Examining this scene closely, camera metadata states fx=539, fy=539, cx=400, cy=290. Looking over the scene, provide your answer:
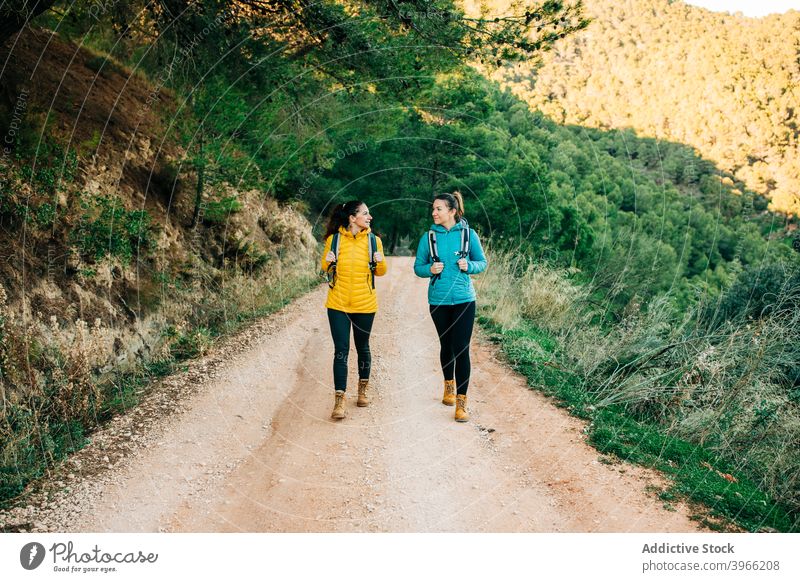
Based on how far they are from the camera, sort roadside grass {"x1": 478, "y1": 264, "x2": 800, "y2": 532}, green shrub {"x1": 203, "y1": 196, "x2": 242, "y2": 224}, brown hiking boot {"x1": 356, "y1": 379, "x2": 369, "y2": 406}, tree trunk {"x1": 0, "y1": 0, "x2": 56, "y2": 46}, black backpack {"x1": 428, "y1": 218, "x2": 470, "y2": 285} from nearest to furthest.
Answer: roadside grass {"x1": 478, "y1": 264, "x2": 800, "y2": 532}, black backpack {"x1": 428, "y1": 218, "x2": 470, "y2": 285}, tree trunk {"x1": 0, "y1": 0, "x2": 56, "y2": 46}, brown hiking boot {"x1": 356, "y1": 379, "x2": 369, "y2": 406}, green shrub {"x1": 203, "y1": 196, "x2": 242, "y2": 224}

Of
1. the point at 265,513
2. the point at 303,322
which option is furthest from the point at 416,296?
the point at 265,513

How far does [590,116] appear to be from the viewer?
34.1 metres

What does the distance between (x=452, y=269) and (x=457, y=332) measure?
2.13 ft

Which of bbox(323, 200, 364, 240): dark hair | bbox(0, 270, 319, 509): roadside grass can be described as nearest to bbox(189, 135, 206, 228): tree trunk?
bbox(0, 270, 319, 509): roadside grass

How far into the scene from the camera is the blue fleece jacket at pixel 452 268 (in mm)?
5434

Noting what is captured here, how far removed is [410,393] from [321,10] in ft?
17.8

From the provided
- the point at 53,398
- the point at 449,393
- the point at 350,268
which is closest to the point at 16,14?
the point at 53,398

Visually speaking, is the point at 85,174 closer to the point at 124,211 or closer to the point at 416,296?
the point at 124,211

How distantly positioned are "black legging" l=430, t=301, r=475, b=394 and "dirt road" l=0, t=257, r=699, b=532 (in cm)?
52

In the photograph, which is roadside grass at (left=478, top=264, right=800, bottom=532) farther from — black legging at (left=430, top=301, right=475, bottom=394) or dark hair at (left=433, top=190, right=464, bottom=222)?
dark hair at (left=433, top=190, right=464, bottom=222)

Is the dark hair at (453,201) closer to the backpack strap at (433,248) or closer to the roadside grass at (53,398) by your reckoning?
the backpack strap at (433,248)

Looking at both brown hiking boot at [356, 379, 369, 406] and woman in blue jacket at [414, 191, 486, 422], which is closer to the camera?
woman in blue jacket at [414, 191, 486, 422]

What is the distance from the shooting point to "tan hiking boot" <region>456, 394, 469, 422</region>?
18.5ft

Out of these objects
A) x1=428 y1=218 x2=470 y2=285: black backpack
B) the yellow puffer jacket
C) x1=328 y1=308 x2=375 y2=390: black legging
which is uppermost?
x1=428 y1=218 x2=470 y2=285: black backpack
